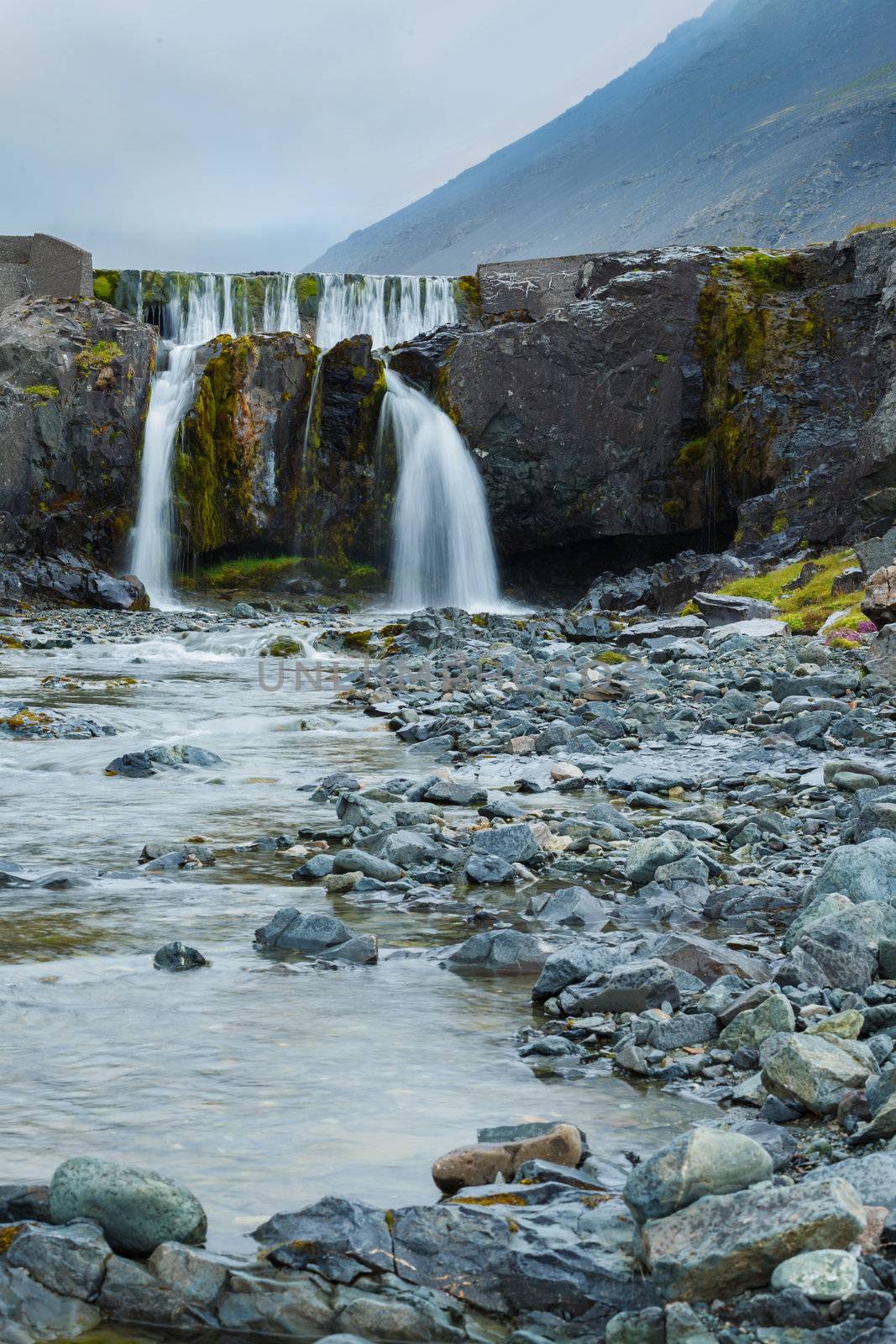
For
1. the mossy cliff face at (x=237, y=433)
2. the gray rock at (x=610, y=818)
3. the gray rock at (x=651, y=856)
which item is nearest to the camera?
the gray rock at (x=651, y=856)

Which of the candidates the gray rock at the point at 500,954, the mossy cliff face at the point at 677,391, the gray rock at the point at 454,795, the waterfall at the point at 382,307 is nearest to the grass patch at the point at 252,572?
the mossy cliff face at the point at 677,391

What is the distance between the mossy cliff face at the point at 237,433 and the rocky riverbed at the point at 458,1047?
22.3 metres

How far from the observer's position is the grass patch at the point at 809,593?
17.5 meters

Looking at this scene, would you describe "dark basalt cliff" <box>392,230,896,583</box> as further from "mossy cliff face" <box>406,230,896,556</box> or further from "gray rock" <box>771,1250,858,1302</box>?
"gray rock" <box>771,1250,858,1302</box>

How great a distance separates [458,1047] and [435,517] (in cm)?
2732

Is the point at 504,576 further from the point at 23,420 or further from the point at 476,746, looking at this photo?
the point at 476,746

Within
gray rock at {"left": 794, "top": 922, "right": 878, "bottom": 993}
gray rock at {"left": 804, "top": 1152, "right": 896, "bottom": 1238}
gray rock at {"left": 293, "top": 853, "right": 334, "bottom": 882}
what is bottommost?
gray rock at {"left": 293, "top": 853, "right": 334, "bottom": 882}

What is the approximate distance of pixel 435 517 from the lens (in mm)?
30516

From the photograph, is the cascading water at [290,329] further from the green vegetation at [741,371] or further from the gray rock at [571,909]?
the gray rock at [571,909]

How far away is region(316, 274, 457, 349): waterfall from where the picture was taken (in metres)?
37.3

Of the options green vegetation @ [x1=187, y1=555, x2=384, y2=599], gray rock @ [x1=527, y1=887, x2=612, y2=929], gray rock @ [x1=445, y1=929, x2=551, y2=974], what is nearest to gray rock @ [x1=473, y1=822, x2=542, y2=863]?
gray rock @ [x1=527, y1=887, x2=612, y2=929]

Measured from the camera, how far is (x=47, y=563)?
2839 cm

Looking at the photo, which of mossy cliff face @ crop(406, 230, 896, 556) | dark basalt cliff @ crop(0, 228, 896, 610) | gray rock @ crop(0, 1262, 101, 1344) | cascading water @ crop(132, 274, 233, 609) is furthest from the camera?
cascading water @ crop(132, 274, 233, 609)

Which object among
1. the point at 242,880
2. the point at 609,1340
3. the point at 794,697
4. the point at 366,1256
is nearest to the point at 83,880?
the point at 242,880
